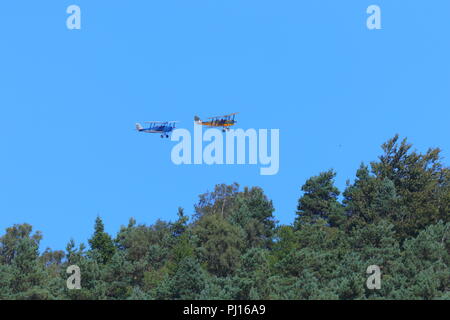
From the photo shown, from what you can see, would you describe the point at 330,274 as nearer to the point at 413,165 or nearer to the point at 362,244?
the point at 362,244

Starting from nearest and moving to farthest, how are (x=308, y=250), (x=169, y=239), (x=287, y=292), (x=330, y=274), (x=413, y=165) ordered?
(x=287, y=292), (x=330, y=274), (x=308, y=250), (x=169, y=239), (x=413, y=165)

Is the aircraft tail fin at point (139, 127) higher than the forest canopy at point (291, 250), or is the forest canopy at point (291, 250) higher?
the aircraft tail fin at point (139, 127)

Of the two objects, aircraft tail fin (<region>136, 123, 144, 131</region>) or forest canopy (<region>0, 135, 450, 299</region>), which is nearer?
forest canopy (<region>0, 135, 450, 299</region>)

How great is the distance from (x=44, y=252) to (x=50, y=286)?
5984 centimetres

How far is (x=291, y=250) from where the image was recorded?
9169 cm

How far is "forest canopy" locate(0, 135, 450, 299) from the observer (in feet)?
270

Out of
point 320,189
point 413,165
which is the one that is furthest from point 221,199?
point 413,165

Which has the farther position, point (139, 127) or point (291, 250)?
point (139, 127)

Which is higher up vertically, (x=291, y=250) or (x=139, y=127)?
(x=139, y=127)

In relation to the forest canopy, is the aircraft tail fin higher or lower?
A: higher

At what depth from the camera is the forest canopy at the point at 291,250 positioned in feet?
270
